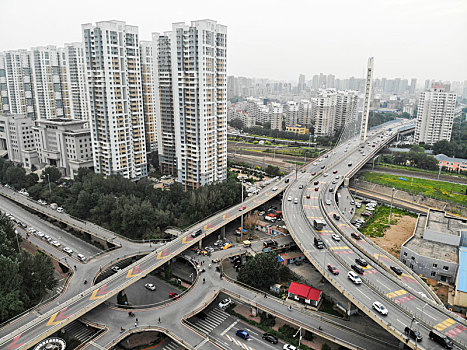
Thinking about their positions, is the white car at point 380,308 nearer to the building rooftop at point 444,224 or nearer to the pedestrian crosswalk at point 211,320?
the pedestrian crosswalk at point 211,320

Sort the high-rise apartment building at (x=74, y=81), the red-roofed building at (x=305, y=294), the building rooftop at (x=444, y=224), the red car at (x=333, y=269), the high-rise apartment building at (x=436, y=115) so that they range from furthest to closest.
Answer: the high-rise apartment building at (x=436, y=115) < the high-rise apartment building at (x=74, y=81) < the building rooftop at (x=444, y=224) < the red-roofed building at (x=305, y=294) < the red car at (x=333, y=269)

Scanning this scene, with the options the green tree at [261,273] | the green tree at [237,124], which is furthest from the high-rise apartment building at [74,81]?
the green tree at [261,273]

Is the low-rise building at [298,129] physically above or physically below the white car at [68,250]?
above

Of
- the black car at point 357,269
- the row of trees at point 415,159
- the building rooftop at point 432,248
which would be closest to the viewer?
the black car at point 357,269

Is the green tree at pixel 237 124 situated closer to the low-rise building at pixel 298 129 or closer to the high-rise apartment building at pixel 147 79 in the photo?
the low-rise building at pixel 298 129

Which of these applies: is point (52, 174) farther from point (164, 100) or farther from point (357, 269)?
point (357, 269)

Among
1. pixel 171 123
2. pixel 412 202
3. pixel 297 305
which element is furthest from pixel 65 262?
pixel 412 202

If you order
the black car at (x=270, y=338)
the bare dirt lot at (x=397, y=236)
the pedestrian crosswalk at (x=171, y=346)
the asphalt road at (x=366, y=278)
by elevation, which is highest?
the asphalt road at (x=366, y=278)

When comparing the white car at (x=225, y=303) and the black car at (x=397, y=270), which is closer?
the black car at (x=397, y=270)

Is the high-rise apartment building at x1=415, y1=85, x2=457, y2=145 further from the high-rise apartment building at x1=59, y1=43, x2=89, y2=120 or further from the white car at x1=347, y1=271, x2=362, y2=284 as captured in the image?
the high-rise apartment building at x1=59, y1=43, x2=89, y2=120

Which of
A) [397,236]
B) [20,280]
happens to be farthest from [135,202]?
[397,236]
